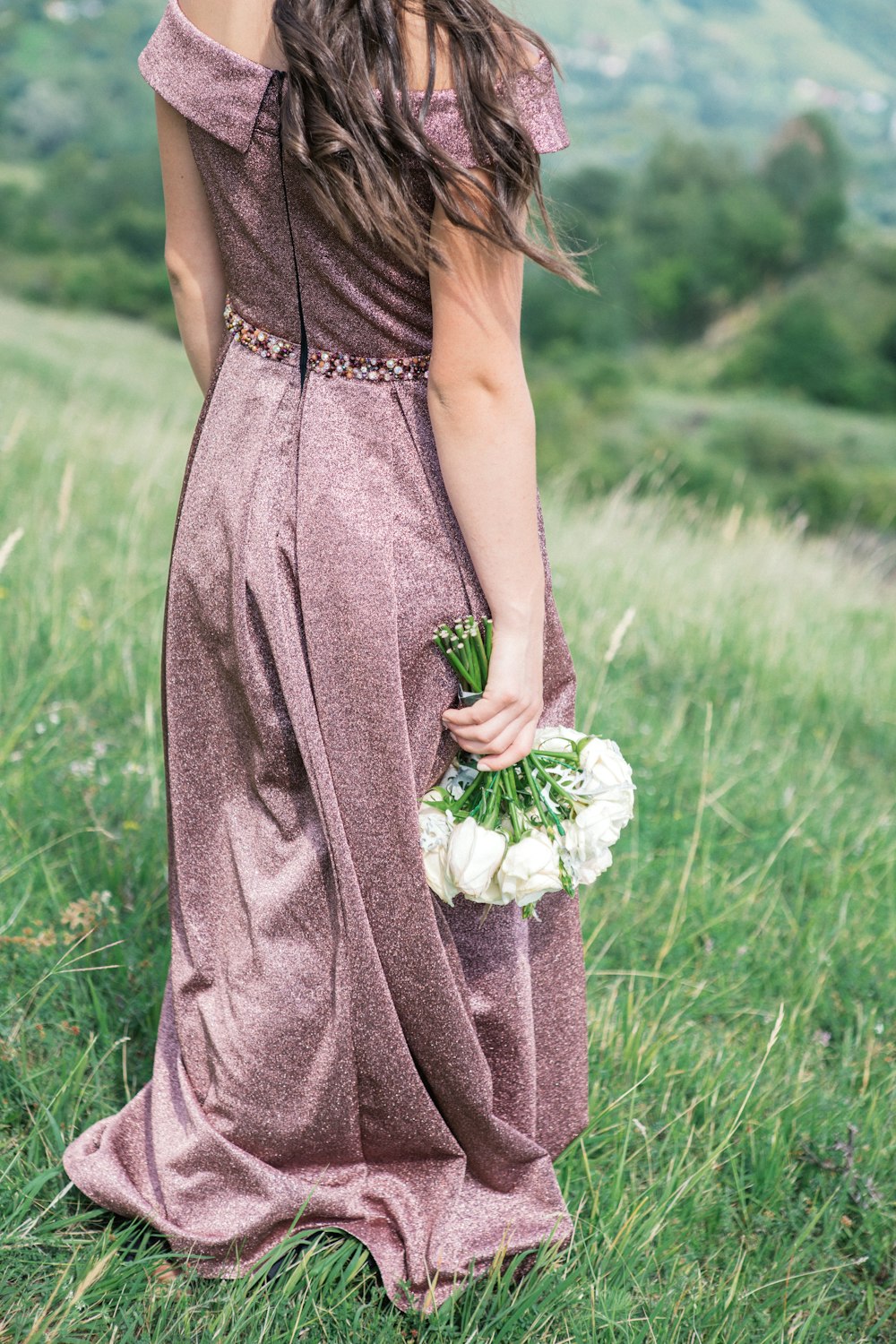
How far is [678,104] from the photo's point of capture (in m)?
57.4

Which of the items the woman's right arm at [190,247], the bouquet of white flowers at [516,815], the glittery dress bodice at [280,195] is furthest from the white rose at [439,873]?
the woman's right arm at [190,247]

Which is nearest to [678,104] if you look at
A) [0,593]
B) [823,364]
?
[823,364]

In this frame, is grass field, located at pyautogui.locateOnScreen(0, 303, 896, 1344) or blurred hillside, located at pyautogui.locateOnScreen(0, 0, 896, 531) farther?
blurred hillside, located at pyautogui.locateOnScreen(0, 0, 896, 531)

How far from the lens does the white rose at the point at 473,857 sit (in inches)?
58.4

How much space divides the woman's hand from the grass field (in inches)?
29.1

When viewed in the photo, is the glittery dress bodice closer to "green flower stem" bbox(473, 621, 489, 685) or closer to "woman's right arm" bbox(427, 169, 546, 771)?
"woman's right arm" bbox(427, 169, 546, 771)

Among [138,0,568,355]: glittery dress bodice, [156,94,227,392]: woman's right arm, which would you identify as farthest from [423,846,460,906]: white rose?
[156,94,227,392]: woman's right arm

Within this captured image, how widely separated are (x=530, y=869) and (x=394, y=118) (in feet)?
3.01

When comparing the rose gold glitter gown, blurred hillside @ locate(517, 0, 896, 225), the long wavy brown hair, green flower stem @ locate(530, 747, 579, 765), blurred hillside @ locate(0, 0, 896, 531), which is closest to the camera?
the long wavy brown hair

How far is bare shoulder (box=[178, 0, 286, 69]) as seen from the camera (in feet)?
4.44

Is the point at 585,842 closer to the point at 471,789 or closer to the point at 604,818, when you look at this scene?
the point at 604,818

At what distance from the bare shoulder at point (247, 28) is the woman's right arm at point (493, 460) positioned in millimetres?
275

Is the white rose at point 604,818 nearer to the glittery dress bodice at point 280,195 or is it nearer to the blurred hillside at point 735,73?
the glittery dress bodice at point 280,195

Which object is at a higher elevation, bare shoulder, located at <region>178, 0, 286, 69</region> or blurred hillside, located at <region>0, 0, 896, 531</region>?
bare shoulder, located at <region>178, 0, 286, 69</region>
